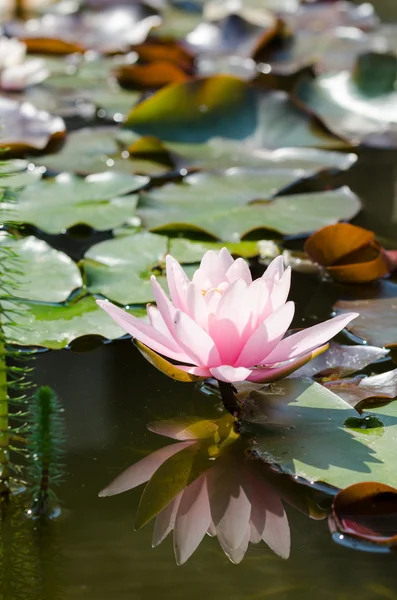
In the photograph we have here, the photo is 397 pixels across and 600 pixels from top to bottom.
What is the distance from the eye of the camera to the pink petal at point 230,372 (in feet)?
4.05

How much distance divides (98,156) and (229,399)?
4.47 ft

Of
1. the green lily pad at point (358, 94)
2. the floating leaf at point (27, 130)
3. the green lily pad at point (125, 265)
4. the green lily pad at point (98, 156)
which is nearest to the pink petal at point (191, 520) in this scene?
the green lily pad at point (125, 265)

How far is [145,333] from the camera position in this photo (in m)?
1.30

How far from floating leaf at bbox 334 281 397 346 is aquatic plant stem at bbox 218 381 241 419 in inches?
13.6

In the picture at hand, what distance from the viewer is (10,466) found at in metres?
1.12

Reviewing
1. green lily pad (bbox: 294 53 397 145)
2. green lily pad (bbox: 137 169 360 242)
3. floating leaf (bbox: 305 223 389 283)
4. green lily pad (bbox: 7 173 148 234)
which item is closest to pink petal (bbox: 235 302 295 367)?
floating leaf (bbox: 305 223 389 283)

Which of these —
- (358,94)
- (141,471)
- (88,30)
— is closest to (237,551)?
(141,471)

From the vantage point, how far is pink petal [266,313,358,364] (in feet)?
4.22

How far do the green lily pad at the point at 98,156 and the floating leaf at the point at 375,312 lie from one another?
0.88m

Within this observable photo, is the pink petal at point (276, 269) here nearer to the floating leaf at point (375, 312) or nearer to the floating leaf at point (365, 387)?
the floating leaf at point (365, 387)

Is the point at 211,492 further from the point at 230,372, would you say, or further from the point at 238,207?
the point at 238,207

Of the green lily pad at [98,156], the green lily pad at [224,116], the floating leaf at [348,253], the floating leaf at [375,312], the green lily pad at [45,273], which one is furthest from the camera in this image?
the green lily pad at [224,116]

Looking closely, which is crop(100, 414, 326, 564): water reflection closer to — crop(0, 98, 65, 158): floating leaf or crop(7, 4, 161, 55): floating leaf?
crop(0, 98, 65, 158): floating leaf

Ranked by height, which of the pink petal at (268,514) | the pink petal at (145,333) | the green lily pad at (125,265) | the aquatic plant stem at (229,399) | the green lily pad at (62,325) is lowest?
the green lily pad at (125,265)
